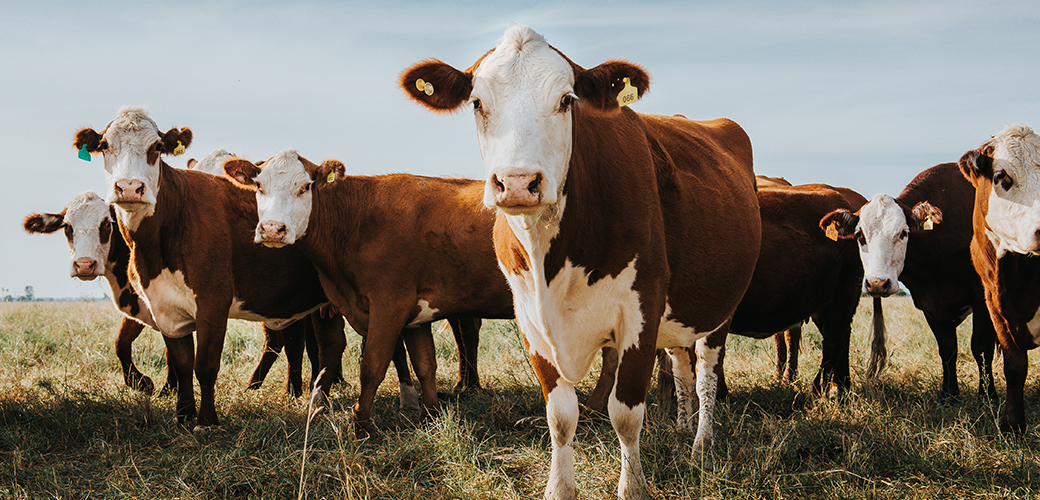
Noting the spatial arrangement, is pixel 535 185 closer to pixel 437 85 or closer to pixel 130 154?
pixel 437 85

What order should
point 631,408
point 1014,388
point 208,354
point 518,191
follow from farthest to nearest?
point 208,354, point 1014,388, point 631,408, point 518,191

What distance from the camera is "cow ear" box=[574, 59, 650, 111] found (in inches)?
136

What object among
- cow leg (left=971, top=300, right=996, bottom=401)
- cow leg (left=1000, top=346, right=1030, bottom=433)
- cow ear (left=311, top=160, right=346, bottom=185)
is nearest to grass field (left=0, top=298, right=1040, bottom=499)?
cow leg (left=1000, top=346, right=1030, bottom=433)

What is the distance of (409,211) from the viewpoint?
6.87 meters

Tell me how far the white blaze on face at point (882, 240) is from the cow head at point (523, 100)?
14.7ft

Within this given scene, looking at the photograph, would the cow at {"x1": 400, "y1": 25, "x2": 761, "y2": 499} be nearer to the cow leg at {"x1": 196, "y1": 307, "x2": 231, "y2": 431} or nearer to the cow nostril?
the cow nostril

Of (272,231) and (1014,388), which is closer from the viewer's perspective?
(1014,388)

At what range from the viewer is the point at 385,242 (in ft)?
21.8

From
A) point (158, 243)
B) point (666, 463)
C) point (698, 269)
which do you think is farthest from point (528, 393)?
point (158, 243)

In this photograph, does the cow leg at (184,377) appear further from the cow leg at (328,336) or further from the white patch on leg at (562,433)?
the white patch on leg at (562,433)

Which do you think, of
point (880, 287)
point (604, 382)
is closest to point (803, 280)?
point (880, 287)

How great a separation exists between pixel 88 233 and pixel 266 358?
7.78 feet

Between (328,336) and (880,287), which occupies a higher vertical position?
(880,287)

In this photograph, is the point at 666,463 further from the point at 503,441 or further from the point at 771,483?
the point at 503,441
